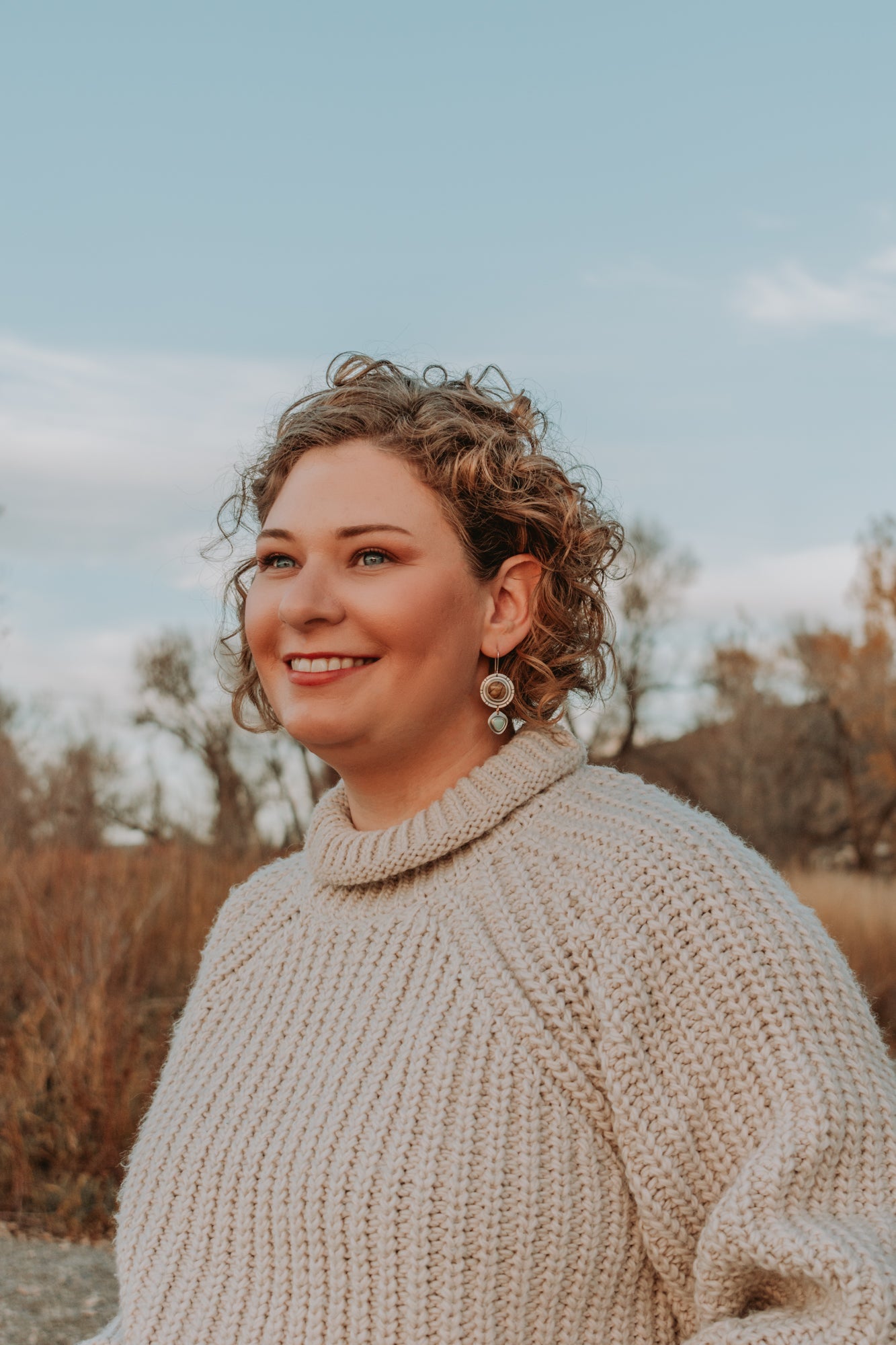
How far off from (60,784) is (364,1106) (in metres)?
6.82

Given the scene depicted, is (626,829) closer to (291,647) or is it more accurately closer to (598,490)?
(291,647)

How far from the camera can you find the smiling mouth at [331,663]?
1.82 metres

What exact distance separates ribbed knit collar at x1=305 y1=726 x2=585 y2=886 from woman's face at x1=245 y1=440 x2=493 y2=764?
106 mm

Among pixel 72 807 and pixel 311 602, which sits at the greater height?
pixel 311 602

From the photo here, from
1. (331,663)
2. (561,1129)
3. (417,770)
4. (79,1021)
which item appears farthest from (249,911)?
(79,1021)

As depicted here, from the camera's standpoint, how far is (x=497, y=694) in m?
1.98

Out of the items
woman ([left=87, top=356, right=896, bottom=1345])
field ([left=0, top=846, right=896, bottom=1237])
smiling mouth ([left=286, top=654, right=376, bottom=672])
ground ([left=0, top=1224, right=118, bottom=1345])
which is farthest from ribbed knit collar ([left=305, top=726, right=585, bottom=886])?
field ([left=0, top=846, right=896, bottom=1237])

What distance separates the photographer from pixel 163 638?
14938mm

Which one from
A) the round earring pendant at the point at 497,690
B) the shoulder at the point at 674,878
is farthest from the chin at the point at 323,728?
the shoulder at the point at 674,878

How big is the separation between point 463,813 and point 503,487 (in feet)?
1.70

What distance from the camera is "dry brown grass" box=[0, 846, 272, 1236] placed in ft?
15.2

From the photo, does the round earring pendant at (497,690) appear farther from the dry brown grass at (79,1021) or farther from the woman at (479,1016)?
the dry brown grass at (79,1021)

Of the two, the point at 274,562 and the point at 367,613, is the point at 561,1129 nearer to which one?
the point at 367,613

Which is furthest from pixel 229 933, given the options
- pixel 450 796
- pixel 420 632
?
pixel 420 632
